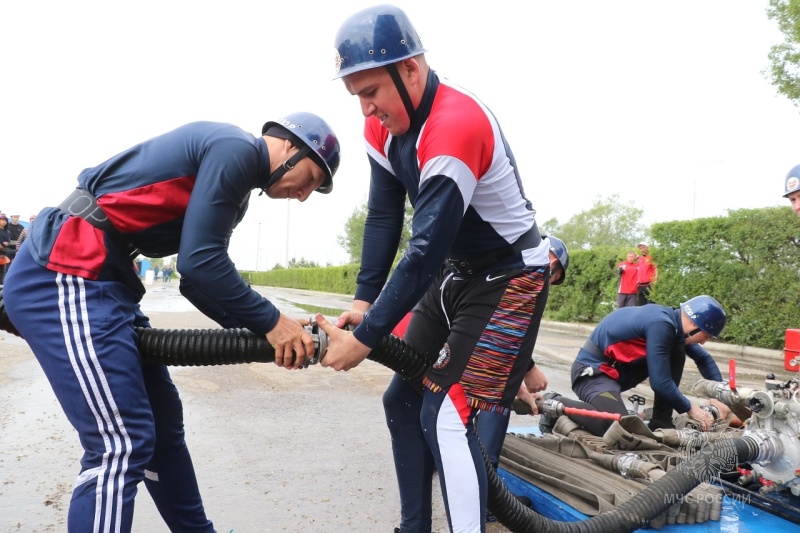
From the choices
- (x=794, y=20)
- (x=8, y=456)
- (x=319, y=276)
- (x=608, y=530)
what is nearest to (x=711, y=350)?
(x=794, y=20)

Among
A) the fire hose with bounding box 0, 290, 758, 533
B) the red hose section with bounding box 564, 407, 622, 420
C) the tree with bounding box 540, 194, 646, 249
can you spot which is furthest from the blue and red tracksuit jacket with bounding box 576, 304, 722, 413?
the tree with bounding box 540, 194, 646, 249

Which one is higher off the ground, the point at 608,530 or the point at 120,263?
the point at 120,263

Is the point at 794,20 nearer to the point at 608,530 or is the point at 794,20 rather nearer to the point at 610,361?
the point at 610,361

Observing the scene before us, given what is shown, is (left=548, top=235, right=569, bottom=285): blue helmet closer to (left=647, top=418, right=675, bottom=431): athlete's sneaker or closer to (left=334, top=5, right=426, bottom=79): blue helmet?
(left=647, top=418, right=675, bottom=431): athlete's sneaker

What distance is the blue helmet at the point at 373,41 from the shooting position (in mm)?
2252

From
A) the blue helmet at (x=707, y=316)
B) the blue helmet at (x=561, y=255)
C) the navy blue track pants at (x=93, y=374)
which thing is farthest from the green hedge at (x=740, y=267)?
the navy blue track pants at (x=93, y=374)

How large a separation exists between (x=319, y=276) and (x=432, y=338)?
45.4 m

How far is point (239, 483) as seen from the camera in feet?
12.0

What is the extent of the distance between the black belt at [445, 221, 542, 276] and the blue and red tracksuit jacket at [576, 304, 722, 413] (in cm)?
208

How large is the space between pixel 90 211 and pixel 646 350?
3.63m

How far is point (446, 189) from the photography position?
2.18 meters

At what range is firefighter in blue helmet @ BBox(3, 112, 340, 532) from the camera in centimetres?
207

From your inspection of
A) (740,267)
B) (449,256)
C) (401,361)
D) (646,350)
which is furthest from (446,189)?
(740,267)

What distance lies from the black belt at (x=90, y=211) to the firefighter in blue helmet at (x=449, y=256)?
0.82 metres
